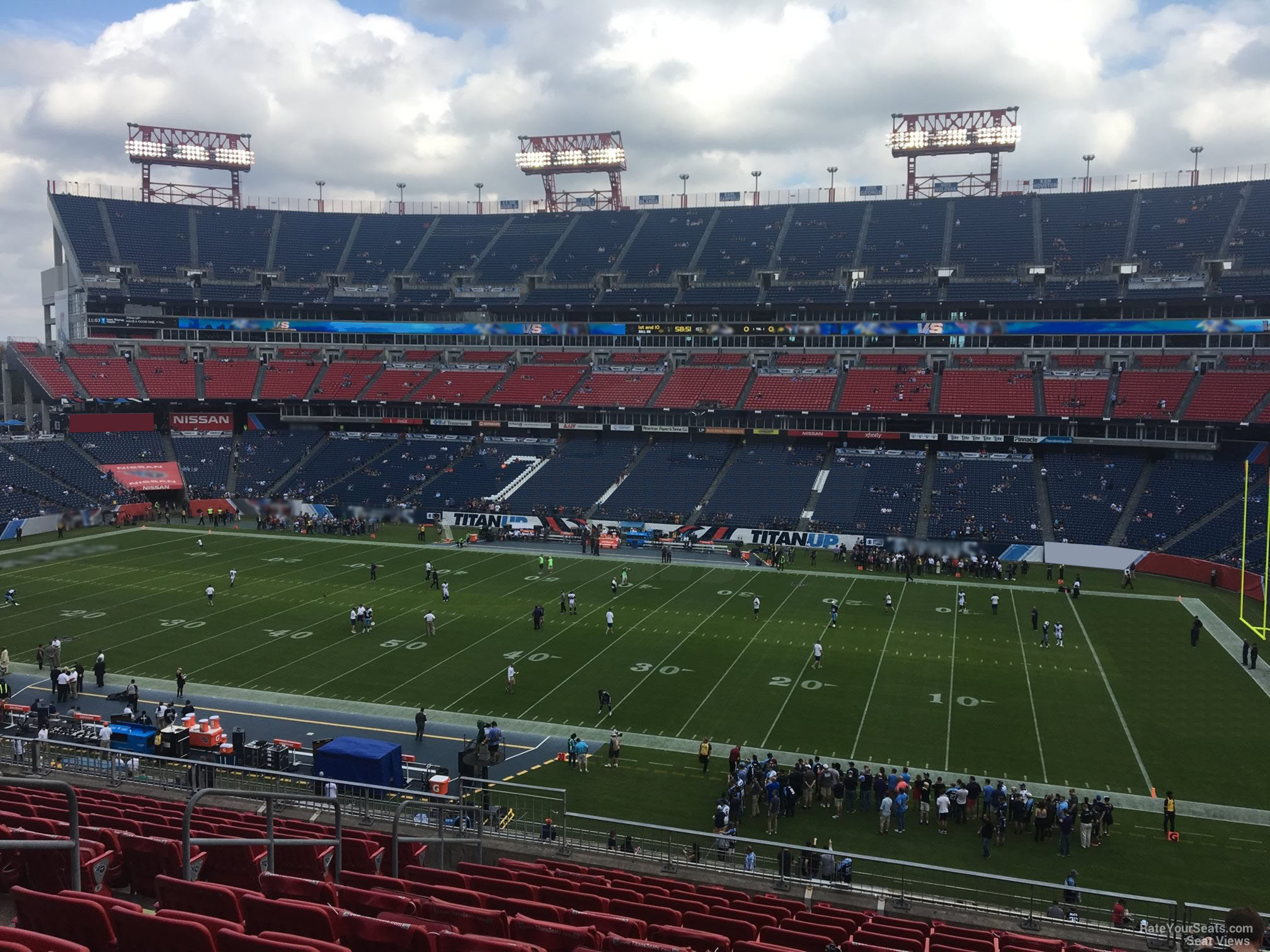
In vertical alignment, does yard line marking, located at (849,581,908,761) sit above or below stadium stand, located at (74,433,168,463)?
below

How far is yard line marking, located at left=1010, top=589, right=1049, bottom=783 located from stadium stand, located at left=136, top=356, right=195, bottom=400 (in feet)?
200

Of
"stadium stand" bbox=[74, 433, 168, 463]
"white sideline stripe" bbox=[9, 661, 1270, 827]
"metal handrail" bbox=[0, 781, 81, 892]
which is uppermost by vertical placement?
"stadium stand" bbox=[74, 433, 168, 463]

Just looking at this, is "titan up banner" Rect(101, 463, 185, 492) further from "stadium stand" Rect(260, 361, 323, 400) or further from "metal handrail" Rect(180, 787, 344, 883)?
"metal handrail" Rect(180, 787, 344, 883)

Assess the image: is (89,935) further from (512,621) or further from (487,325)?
(487,325)

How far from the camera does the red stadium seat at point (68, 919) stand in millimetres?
5461

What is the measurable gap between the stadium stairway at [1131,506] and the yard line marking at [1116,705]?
41.5ft

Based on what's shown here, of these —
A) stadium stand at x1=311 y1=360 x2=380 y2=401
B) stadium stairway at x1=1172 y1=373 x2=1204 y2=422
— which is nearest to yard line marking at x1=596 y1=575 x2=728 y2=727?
stadium stairway at x1=1172 y1=373 x2=1204 y2=422

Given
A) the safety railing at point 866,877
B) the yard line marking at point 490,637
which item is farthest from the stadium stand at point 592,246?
the safety railing at point 866,877

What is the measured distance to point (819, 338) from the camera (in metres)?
69.7

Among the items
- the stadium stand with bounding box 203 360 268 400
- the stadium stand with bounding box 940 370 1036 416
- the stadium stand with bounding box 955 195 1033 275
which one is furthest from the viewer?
the stadium stand with bounding box 203 360 268 400

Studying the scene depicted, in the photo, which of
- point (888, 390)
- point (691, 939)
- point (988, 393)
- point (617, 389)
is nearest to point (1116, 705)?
point (691, 939)

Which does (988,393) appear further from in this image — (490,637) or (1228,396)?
(490,637)

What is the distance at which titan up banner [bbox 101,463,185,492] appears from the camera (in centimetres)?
6109

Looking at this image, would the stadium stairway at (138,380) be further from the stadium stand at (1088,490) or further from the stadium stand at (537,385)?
the stadium stand at (1088,490)
